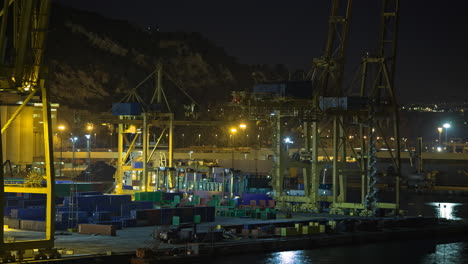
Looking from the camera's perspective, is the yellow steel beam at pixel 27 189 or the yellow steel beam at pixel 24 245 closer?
the yellow steel beam at pixel 24 245

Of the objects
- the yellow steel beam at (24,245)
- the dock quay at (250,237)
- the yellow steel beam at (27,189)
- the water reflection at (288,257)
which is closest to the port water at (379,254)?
the water reflection at (288,257)

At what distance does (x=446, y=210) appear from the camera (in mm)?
74875

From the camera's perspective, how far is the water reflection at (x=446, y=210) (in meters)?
68.7

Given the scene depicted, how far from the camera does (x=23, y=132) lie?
9656cm

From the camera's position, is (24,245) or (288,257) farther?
(288,257)

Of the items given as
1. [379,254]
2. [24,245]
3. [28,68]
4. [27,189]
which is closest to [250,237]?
[379,254]

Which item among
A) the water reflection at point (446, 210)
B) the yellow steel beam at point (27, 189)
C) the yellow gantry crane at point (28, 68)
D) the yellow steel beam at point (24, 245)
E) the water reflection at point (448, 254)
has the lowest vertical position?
the water reflection at point (448, 254)

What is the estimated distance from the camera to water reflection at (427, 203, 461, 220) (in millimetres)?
68706

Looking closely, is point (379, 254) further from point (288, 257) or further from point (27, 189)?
point (27, 189)

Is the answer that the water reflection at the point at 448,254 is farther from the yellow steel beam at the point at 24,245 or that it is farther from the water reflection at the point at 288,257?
the yellow steel beam at the point at 24,245

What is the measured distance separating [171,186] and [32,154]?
33.1 metres

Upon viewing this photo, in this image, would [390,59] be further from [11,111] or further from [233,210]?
[11,111]

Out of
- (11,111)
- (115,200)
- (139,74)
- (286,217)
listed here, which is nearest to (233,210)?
(286,217)

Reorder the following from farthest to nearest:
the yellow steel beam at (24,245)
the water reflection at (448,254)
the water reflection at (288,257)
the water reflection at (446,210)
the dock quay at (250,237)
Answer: the water reflection at (446,210) < the water reflection at (448,254) < the water reflection at (288,257) < the dock quay at (250,237) < the yellow steel beam at (24,245)
